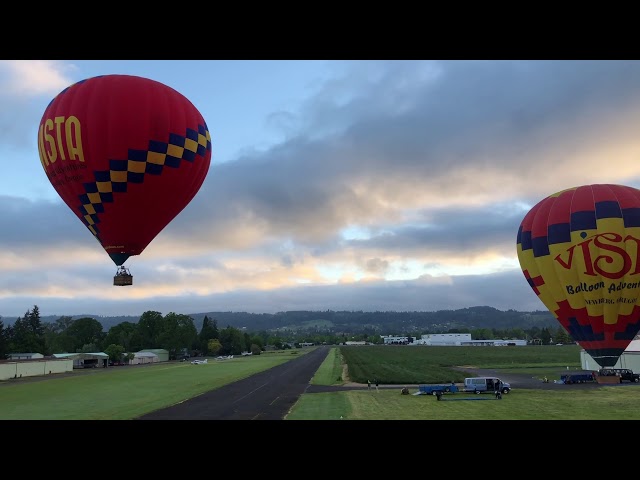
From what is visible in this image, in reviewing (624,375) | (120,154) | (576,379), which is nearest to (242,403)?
(120,154)

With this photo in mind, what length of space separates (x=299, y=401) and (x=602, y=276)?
26.1 m

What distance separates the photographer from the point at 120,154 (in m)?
24.1

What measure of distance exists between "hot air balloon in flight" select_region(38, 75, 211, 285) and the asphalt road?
1254cm

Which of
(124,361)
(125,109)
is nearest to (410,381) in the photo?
(125,109)

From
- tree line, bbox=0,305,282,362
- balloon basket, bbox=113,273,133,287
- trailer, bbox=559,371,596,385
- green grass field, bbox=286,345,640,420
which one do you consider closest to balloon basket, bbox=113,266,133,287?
balloon basket, bbox=113,273,133,287

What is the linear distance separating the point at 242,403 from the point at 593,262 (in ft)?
99.5

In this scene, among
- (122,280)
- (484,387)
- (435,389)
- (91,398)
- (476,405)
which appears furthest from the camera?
(91,398)

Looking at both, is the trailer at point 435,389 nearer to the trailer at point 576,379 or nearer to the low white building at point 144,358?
the trailer at point 576,379

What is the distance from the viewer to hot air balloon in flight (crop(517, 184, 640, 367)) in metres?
36.9

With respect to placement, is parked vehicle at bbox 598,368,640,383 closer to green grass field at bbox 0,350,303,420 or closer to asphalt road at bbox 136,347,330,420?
asphalt road at bbox 136,347,330,420

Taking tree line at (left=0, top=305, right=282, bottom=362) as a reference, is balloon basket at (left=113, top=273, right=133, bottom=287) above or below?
above

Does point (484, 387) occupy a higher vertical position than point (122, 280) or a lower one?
lower

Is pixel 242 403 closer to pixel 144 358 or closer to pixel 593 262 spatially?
pixel 593 262
